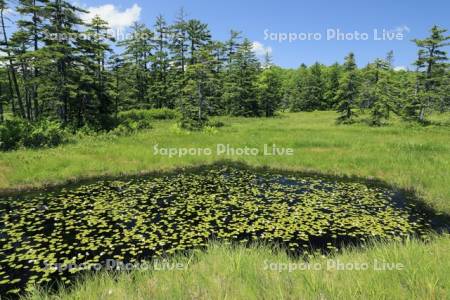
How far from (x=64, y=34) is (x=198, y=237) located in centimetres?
2278

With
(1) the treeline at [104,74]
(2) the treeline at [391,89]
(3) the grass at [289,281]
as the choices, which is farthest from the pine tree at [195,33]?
(3) the grass at [289,281]

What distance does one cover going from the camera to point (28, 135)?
60.5 ft

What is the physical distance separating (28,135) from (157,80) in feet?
101

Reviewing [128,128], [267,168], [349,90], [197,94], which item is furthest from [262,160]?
[349,90]

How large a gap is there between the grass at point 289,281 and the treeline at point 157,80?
37.4 feet

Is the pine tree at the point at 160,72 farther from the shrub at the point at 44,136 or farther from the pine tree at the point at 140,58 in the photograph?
the shrub at the point at 44,136

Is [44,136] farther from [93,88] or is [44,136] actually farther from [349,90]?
[349,90]

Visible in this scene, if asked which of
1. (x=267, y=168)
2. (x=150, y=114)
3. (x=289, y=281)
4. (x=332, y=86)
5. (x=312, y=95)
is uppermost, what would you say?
A: (x=332, y=86)

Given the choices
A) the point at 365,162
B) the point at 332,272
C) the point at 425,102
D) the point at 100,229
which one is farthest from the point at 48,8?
the point at 425,102

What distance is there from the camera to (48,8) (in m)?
22.7

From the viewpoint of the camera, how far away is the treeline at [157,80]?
936 inches

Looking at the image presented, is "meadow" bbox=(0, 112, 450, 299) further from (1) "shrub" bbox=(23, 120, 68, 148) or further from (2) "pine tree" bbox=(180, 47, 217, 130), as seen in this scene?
(2) "pine tree" bbox=(180, 47, 217, 130)

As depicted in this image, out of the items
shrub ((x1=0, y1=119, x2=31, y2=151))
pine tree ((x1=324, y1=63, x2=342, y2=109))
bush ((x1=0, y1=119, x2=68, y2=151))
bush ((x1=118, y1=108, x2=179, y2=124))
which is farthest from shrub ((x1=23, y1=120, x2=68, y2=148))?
pine tree ((x1=324, y1=63, x2=342, y2=109))

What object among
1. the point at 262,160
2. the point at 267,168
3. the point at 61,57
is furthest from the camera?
the point at 61,57
